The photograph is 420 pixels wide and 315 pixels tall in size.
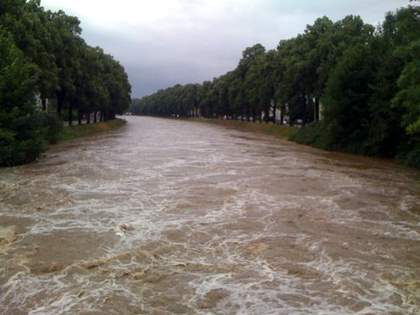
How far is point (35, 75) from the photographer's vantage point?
3225 centimetres

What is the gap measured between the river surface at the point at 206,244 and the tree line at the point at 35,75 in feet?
15.6

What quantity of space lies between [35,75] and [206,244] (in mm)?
23922

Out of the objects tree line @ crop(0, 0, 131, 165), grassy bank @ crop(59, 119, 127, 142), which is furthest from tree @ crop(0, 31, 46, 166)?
grassy bank @ crop(59, 119, 127, 142)

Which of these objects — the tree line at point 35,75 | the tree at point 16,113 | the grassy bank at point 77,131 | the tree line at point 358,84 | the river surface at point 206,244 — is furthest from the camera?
the grassy bank at point 77,131

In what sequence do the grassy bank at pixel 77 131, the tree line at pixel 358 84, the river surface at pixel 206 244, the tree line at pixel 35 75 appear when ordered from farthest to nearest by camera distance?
the grassy bank at pixel 77 131
the tree line at pixel 35 75
the tree line at pixel 358 84
the river surface at pixel 206 244

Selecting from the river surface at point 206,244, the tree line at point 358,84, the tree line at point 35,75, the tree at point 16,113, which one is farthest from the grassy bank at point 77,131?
the river surface at point 206,244

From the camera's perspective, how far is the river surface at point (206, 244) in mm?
8906

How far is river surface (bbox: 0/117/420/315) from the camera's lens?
351 inches

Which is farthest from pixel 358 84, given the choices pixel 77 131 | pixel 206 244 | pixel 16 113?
pixel 77 131

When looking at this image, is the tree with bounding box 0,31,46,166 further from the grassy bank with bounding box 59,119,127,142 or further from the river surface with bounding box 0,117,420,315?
the grassy bank with bounding box 59,119,127,142

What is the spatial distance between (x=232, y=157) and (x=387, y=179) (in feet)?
34.1

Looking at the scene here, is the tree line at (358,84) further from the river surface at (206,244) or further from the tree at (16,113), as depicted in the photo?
the tree at (16,113)

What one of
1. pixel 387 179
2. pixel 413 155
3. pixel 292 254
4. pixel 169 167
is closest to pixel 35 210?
pixel 292 254

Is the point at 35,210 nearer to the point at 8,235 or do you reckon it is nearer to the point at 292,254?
the point at 8,235
